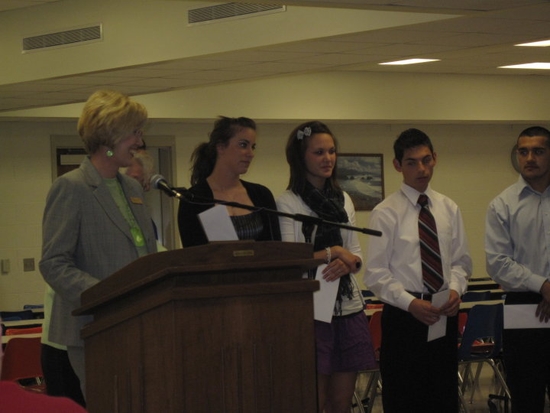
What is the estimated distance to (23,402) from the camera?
126cm

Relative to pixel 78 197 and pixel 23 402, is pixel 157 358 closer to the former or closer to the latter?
pixel 78 197

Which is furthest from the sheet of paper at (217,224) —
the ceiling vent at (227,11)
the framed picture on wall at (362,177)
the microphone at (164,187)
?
the framed picture on wall at (362,177)

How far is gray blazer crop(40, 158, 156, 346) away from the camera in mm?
3004

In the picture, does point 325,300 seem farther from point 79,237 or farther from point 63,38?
point 63,38

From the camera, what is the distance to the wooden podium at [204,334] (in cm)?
246

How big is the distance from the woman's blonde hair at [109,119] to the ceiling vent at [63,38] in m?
5.23

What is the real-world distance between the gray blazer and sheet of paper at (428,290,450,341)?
1.72 meters

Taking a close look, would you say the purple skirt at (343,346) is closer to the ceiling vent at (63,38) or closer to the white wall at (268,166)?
the ceiling vent at (63,38)

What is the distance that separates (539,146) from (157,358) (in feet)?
9.09

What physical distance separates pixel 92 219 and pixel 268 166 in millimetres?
8756

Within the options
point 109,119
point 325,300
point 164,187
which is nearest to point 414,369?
point 325,300

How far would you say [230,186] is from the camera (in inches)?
158

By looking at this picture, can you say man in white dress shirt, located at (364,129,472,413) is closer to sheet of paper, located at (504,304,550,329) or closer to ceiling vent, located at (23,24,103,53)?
Result: sheet of paper, located at (504,304,550,329)

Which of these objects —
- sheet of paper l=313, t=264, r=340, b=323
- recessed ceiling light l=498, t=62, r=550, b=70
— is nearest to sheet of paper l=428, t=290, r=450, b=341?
sheet of paper l=313, t=264, r=340, b=323
